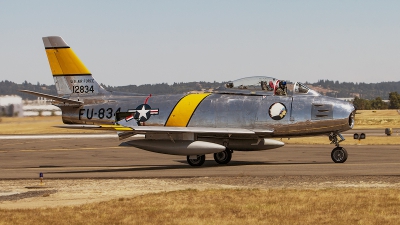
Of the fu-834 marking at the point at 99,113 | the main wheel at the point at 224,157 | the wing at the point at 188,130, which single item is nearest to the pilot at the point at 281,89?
the wing at the point at 188,130

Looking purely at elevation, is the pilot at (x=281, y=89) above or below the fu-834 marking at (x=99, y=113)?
above

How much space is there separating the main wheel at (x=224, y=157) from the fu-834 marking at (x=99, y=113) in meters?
4.67

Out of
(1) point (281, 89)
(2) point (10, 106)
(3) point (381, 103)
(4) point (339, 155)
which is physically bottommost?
(4) point (339, 155)

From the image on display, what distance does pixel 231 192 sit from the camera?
16609mm

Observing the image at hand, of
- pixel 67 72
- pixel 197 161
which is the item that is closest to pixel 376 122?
pixel 67 72

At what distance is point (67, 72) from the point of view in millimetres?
28359

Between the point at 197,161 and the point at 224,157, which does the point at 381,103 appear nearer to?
the point at 224,157

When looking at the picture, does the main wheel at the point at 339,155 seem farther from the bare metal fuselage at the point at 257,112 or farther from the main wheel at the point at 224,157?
the main wheel at the point at 224,157

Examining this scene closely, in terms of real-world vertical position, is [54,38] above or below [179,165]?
above

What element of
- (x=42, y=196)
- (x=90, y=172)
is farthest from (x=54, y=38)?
(x=42, y=196)

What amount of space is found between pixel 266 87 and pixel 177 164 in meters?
4.93

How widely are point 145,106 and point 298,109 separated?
640cm

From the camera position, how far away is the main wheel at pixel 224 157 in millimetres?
25703

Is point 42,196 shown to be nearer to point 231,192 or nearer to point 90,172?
point 231,192
